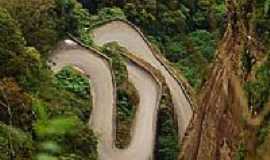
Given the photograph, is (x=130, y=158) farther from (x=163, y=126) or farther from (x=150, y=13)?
(x=150, y=13)

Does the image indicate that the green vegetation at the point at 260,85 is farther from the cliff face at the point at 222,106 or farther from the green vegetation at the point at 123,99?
the green vegetation at the point at 123,99

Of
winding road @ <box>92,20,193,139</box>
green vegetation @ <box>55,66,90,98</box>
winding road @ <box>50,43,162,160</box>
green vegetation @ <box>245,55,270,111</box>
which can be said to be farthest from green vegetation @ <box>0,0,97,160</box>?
green vegetation @ <box>245,55,270,111</box>

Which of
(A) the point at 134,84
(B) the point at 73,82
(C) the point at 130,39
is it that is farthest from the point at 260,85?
(C) the point at 130,39

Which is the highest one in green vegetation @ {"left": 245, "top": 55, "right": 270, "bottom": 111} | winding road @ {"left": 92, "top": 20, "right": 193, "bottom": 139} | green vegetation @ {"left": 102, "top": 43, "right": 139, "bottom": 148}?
winding road @ {"left": 92, "top": 20, "right": 193, "bottom": 139}

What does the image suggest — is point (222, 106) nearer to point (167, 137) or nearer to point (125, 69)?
point (167, 137)

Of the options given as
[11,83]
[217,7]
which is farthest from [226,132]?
[217,7]

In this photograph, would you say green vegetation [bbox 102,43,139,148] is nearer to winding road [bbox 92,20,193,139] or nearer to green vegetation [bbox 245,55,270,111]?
winding road [bbox 92,20,193,139]

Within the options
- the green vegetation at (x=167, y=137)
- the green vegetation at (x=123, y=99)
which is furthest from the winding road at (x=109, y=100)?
the green vegetation at (x=167, y=137)
